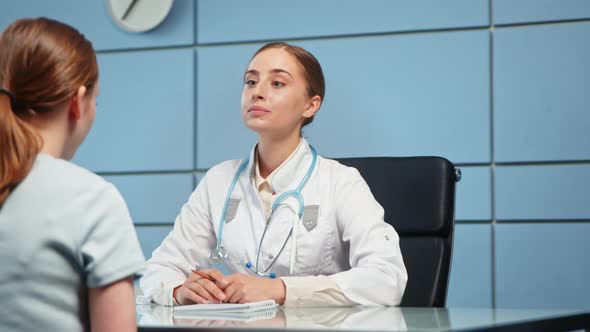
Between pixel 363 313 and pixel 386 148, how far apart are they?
4.96ft

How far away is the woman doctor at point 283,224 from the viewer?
5.42ft

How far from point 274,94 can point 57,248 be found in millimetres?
1136

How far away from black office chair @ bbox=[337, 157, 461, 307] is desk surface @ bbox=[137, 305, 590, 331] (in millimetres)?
392

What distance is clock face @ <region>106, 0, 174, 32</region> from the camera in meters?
3.08

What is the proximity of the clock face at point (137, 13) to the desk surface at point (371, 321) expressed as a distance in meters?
1.77

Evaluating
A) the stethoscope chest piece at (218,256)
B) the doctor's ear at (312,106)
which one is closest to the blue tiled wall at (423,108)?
the doctor's ear at (312,106)

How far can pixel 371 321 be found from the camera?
1.19 meters

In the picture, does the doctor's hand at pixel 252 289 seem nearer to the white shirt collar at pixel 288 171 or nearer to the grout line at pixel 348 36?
the white shirt collar at pixel 288 171

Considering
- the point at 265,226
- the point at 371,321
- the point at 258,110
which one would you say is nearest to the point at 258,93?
the point at 258,110

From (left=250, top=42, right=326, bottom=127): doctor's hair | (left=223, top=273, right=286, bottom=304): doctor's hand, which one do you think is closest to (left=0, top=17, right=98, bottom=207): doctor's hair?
(left=223, top=273, right=286, bottom=304): doctor's hand

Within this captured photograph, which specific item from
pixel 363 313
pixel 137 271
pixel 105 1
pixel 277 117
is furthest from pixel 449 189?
pixel 105 1

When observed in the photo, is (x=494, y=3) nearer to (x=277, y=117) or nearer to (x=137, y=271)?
(x=277, y=117)

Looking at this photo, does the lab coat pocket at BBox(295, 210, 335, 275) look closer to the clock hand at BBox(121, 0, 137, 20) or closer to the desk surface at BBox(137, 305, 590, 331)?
the desk surface at BBox(137, 305, 590, 331)

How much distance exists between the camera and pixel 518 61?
272 centimetres
